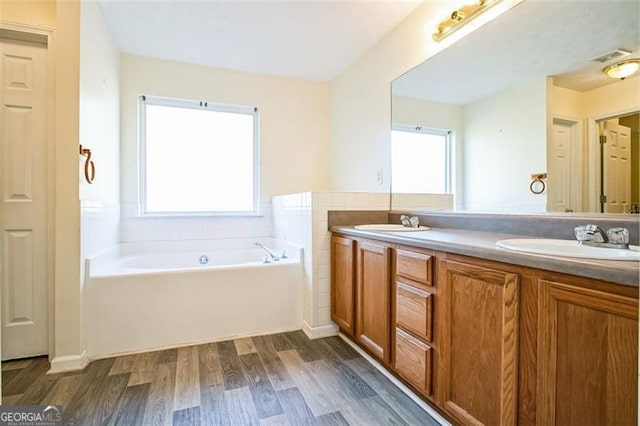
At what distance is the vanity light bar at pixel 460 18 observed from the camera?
1745mm

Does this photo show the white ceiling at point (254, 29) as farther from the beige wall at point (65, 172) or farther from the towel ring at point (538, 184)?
the towel ring at point (538, 184)

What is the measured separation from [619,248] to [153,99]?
11.9 feet

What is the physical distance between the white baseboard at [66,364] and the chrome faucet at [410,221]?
7.47 feet

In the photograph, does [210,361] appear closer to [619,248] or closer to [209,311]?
[209,311]

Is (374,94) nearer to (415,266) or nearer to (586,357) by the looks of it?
(415,266)

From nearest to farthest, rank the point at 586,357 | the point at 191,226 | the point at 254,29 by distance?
1. the point at 586,357
2. the point at 254,29
3. the point at 191,226

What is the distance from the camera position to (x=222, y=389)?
1.63 meters

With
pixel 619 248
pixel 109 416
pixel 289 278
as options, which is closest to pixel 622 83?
pixel 619 248

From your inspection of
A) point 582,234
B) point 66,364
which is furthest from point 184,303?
point 582,234

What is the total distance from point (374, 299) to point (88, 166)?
2.06 meters

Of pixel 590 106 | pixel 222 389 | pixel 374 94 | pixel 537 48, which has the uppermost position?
pixel 374 94

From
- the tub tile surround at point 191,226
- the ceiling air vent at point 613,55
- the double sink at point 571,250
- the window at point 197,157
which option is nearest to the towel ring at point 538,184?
the double sink at point 571,250

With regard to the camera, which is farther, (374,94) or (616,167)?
(374,94)

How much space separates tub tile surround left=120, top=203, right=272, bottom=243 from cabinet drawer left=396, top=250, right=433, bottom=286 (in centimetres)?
208
